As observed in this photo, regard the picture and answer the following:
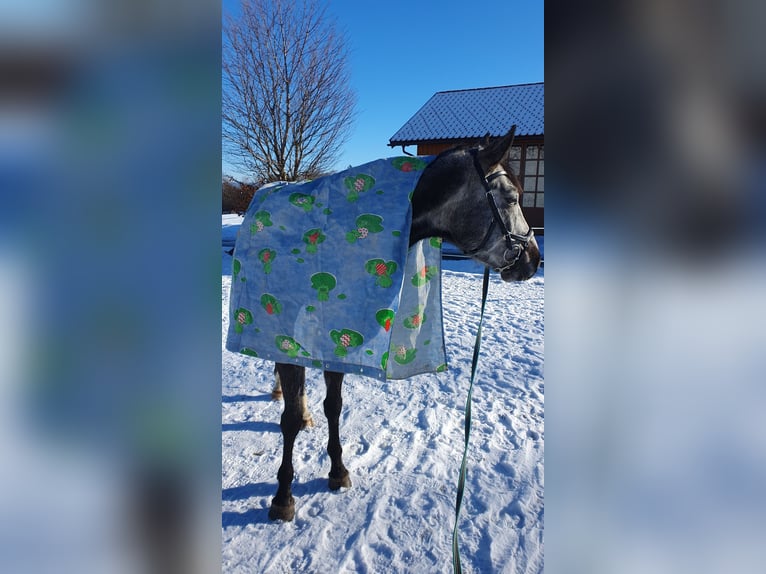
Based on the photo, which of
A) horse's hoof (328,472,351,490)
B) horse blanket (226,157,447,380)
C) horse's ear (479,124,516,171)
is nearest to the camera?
horse's ear (479,124,516,171)

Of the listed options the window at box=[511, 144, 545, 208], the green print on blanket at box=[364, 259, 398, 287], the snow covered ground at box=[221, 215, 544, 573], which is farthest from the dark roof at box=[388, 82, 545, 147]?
the green print on blanket at box=[364, 259, 398, 287]

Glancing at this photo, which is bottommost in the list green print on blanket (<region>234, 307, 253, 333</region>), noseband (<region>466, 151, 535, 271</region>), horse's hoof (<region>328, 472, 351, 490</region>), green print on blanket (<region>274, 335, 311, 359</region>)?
horse's hoof (<region>328, 472, 351, 490</region>)

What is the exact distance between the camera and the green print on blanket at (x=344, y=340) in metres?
1.86

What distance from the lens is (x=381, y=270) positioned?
1823 millimetres

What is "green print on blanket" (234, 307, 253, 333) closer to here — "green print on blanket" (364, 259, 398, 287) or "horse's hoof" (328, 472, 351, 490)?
"green print on blanket" (364, 259, 398, 287)

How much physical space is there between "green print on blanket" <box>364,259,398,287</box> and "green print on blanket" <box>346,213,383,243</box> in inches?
5.4

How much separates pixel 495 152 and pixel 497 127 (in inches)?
445

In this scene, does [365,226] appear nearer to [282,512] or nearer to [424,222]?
[424,222]

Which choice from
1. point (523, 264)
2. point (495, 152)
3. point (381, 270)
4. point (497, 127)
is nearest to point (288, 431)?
point (381, 270)

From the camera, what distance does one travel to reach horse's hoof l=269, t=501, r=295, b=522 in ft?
6.84
